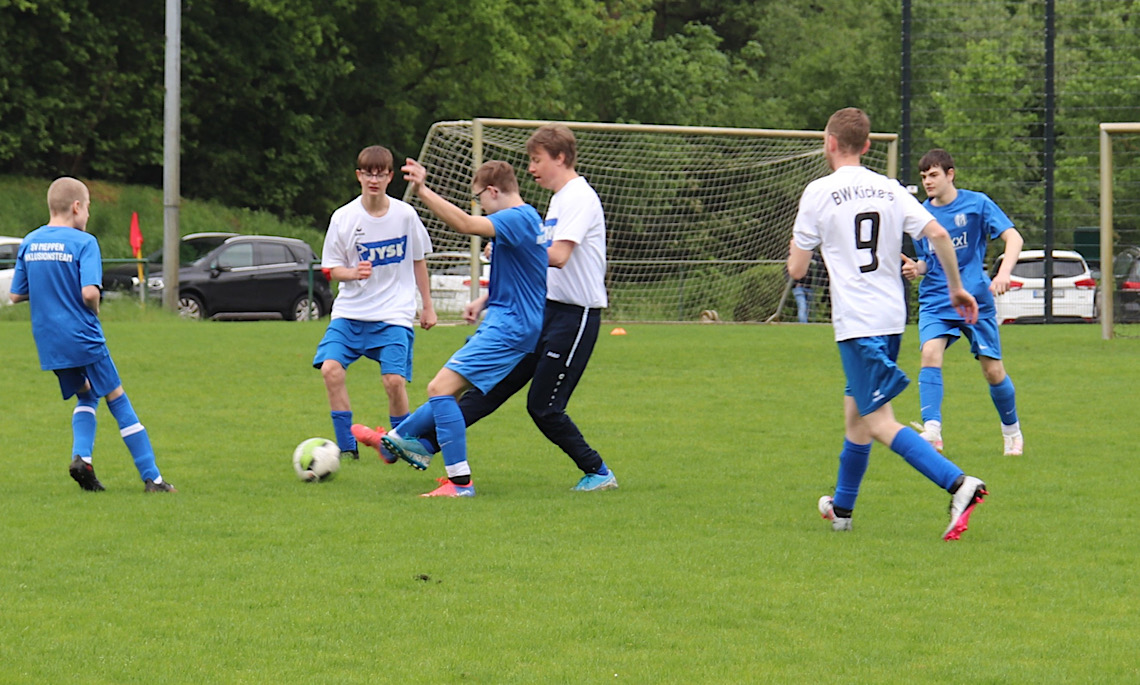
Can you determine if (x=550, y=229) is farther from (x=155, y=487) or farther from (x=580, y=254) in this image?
(x=155, y=487)

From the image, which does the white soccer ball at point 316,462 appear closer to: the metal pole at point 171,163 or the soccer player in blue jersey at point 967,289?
the soccer player in blue jersey at point 967,289

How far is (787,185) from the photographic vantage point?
934 inches

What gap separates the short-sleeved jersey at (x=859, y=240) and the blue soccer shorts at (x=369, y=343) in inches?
131

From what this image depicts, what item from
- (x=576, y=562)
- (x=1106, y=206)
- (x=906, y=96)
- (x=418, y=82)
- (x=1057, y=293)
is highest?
(x=418, y=82)

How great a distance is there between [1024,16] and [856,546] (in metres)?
44.0

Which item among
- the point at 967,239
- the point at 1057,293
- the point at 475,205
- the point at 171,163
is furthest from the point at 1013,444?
the point at 171,163

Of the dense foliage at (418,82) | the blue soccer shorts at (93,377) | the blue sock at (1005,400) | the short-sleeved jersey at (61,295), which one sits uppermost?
the dense foliage at (418,82)

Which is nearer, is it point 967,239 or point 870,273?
point 870,273

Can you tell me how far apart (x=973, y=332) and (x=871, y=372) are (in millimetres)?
3314

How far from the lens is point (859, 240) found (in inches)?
265

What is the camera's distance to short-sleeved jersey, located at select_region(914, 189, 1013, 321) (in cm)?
982

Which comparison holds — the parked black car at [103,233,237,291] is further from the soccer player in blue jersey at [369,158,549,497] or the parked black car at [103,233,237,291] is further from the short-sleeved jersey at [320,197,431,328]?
the soccer player in blue jersey at [369,158,549,497]

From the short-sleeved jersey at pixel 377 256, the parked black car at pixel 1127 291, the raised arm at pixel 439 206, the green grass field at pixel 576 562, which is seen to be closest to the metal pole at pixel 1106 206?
the parked black car at pixel 1127 291

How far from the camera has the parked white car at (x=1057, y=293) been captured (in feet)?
87.7
